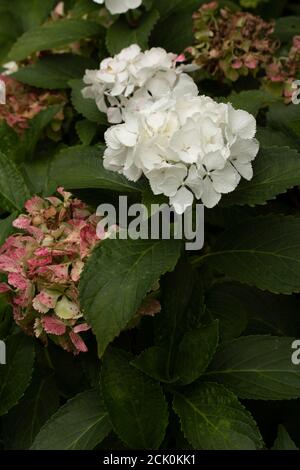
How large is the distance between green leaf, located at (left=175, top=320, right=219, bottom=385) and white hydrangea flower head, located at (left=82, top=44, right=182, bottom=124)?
0.53 m

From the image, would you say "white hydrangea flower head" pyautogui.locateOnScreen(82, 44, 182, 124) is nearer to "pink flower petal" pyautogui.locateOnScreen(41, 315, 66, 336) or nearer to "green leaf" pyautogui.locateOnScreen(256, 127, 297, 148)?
"green leaf" pyautogui.locateOnScreen(256, 127, 297, 148)

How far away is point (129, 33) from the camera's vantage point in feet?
5.60

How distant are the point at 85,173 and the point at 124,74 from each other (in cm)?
Answer: 31

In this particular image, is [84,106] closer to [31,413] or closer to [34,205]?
[34,205]

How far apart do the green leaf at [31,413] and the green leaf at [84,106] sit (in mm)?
571

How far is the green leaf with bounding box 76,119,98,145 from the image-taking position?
5.39 feet

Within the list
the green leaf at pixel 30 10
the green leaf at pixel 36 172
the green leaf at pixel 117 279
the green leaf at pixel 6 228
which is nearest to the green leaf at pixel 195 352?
the green leaf at pixel 117 279

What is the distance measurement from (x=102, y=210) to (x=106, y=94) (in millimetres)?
337

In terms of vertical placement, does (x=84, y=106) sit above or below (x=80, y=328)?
above

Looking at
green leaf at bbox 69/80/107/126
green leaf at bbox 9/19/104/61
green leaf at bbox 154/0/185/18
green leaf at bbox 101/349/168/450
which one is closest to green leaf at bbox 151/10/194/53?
green leaf at bbox 154/0/185/18

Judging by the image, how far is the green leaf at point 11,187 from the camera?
1409 millimetres

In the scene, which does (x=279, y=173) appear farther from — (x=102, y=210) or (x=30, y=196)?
(x=30, y=196)

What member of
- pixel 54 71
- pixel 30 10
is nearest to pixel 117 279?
pixel 54 71
